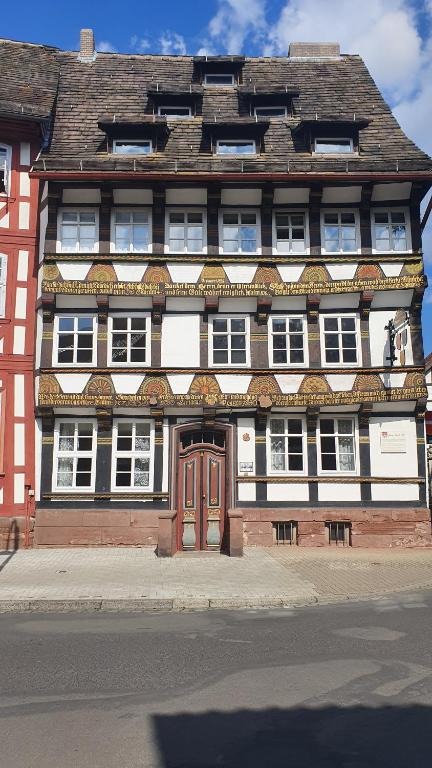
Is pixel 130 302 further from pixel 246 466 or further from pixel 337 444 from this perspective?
pixel 337 444

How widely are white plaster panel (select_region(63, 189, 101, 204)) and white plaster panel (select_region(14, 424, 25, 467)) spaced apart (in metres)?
6.24

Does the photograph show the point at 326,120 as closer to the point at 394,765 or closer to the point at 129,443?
the point at 129,443

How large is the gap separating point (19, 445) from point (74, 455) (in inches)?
57.3

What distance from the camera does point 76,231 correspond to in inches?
657

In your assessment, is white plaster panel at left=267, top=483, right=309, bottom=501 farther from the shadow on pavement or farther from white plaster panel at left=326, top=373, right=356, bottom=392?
the shadow on pavement

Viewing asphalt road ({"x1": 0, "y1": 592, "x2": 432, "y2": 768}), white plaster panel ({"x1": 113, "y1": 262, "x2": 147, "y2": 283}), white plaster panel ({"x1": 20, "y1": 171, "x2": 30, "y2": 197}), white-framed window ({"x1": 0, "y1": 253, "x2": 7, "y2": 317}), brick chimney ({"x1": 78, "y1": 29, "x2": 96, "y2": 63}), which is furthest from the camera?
brick chimney ({"x1": 78, "y1": 29, "x2": 96, "y2": 63})

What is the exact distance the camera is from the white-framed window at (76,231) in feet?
54.4

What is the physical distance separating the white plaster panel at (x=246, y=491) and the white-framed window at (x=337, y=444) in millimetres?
1858

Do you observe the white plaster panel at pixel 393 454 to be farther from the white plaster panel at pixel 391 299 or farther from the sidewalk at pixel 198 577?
the white plaster panel at pixel 391 299

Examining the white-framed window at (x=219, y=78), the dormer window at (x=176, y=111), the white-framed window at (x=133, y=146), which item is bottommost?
the white-framed window at (x=133, y=146)

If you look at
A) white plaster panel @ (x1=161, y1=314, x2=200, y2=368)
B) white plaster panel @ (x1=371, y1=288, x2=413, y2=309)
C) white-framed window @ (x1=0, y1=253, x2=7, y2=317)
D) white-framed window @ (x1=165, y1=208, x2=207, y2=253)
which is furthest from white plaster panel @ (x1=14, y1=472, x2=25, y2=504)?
white plaster panel @ (x1=371, y1=288, x2=413, y2=309)

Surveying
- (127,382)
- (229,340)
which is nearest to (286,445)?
(229,340)

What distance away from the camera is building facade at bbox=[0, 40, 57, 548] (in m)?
15.7

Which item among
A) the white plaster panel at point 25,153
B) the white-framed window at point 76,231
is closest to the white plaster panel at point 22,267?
the white-framed window at point 76,231
